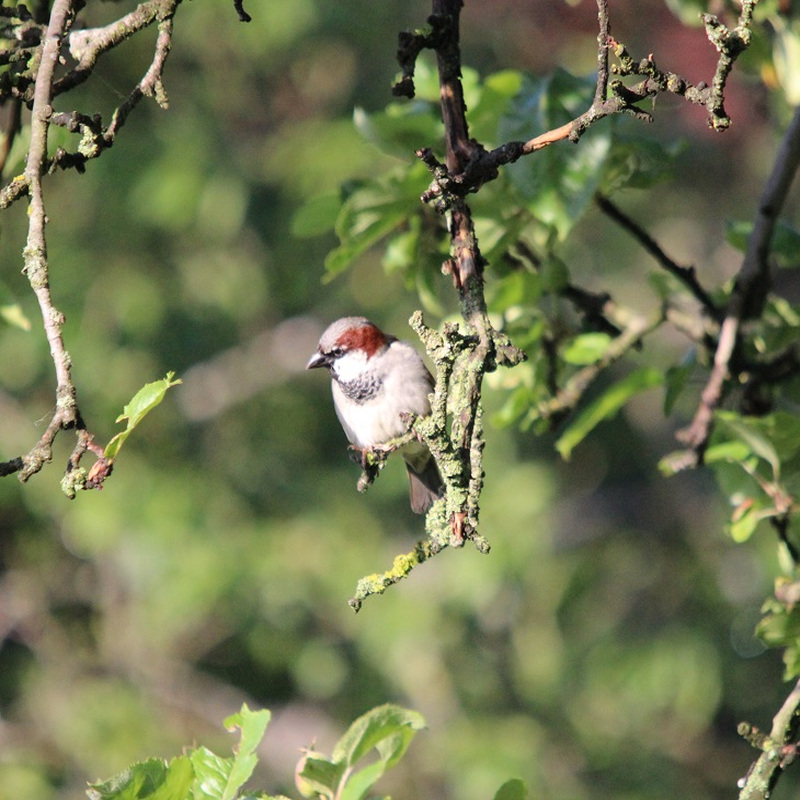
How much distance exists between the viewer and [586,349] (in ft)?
6.29

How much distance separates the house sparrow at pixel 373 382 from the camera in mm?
2430

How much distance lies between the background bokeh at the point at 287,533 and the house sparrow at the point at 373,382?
2.71 meters

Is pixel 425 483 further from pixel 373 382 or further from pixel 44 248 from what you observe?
pixel 44 248

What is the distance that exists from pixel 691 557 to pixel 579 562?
0.95m

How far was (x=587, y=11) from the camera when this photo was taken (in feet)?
21.3

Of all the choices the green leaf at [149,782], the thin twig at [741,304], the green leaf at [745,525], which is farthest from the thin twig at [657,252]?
the green leaf at [149,782]

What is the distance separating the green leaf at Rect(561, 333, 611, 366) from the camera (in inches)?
75.1

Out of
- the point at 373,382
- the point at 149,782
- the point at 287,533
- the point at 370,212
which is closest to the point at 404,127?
the point at 370,212

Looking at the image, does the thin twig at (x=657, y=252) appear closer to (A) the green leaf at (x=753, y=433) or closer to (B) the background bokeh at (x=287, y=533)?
(A) the green leaf at (x=753, y=433)

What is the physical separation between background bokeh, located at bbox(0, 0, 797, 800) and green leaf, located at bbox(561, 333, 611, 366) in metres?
3.33

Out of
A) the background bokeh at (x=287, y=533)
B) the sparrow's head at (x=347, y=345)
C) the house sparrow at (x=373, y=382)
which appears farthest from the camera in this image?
the background bokeh at (x=287, y=533)

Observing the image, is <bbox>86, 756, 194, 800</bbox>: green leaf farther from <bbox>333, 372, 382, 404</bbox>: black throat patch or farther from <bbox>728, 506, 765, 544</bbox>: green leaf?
<bbox>333, 372, 382, 404</bbox>: black throat patch

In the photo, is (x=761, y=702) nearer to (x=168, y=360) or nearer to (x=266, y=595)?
(x=266, y=595)

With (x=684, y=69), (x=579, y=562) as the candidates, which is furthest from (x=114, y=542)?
(x=684, y=69)
